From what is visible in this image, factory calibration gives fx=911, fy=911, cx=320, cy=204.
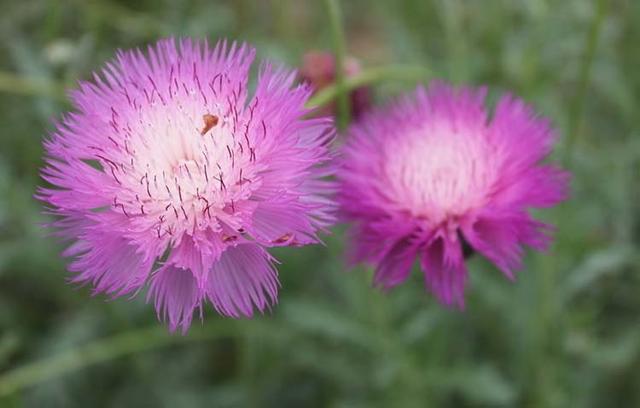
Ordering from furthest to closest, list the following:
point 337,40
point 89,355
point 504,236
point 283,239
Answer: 1. point 89,355
2. point 337,40
3. point 504,236
4. point 283,239

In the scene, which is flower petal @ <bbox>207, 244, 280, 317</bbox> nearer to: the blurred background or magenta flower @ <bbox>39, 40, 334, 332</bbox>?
magenta flower @ <bbox>39, 40, 334, 332</bbox>

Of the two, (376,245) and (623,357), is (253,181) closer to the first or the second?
(376,245)

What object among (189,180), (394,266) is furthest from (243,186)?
(394,266)

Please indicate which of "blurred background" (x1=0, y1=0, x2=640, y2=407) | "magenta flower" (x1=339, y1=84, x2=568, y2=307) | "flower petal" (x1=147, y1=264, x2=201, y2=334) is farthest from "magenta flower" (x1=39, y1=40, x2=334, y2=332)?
"blurred background" (x1=0, y1=0, x2=640, y2=407)

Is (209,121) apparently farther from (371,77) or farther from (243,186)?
(371,77)

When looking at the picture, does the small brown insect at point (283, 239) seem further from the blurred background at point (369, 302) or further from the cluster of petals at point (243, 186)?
the blurred background at point (369, 302)

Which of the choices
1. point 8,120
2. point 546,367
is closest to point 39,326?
point 8,120

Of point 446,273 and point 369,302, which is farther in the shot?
point 369,302
